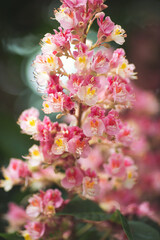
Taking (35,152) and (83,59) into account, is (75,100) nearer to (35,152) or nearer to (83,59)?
(83,59)

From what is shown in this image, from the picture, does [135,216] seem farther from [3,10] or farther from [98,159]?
[3,10]

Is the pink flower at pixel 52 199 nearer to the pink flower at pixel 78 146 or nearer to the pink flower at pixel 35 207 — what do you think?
the pink flower at pixel 35 207

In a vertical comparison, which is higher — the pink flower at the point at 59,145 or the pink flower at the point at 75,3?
the pink flower at the point at 75,3

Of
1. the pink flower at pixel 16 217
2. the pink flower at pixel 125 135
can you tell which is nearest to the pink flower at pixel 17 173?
the pink flower at pixel 16 217

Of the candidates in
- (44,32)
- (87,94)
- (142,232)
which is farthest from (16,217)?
(44,32)

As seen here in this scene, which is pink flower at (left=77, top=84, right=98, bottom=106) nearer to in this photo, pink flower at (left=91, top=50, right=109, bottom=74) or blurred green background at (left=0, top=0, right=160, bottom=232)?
pink flower at (left=91, top=50, right=109, bottom=74)

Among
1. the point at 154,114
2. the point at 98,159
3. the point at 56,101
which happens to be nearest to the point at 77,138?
the point at 56,101

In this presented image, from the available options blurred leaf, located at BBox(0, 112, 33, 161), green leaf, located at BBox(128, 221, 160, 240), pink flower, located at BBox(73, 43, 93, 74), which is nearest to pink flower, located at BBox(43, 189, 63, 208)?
green leaf, located at BBox(128, 221, 160, 240)
